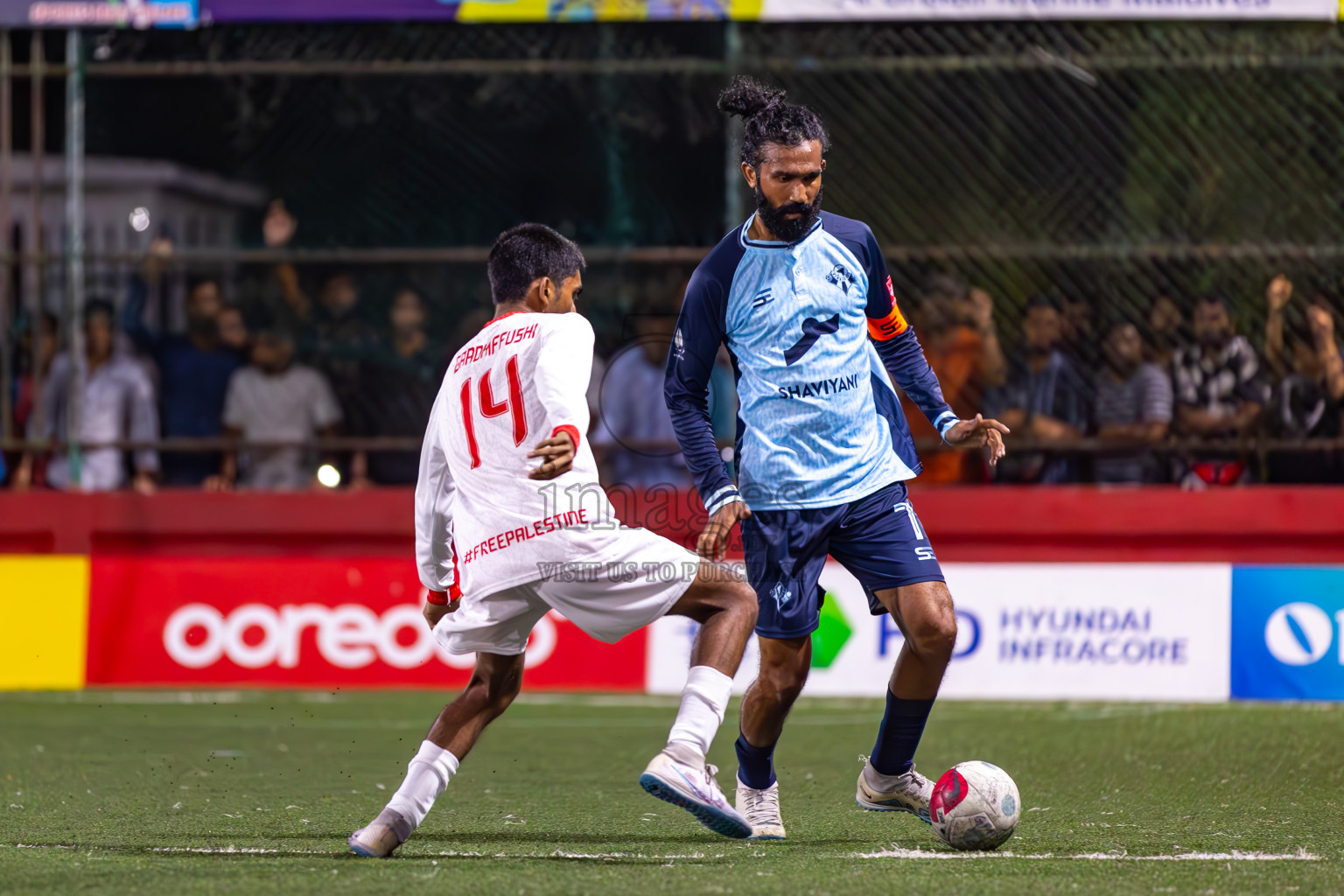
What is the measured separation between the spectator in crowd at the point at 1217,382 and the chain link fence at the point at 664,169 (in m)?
0.10

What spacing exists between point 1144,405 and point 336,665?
17.6 ft

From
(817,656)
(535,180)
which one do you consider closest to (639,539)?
(817,656)

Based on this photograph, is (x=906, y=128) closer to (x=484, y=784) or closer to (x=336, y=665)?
(x=336, y=665)

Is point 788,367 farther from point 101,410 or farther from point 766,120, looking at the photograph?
point 101,410

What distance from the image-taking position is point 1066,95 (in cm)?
1071

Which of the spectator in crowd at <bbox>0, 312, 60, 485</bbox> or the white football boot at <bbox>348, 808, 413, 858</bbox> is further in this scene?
the spectator in crowd at <bbox>0, 312, 60, 485</bbox>

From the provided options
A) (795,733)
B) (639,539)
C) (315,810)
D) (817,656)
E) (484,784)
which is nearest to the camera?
(639,539)

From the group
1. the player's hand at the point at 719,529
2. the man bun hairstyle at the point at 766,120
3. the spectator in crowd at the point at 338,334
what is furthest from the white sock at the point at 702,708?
the spectator in crowd at the point at 338,334

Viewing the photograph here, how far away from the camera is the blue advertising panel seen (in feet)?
31.9

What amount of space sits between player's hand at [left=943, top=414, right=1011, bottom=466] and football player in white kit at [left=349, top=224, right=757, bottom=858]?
2.95 ft

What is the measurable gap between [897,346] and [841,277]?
15.6 inches

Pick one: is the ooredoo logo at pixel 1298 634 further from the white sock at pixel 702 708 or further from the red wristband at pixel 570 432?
the red wristband at pixel 570 432

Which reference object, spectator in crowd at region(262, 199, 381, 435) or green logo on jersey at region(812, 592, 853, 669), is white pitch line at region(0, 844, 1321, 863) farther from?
spectator in crowd at region(262, 199, 381, 435)

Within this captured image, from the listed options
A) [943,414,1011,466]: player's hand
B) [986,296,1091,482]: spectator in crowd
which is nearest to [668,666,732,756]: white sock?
[943,414,1011,466]: player's hand
